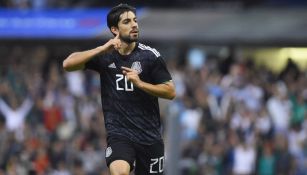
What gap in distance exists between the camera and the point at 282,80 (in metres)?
21.7

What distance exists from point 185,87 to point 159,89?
34.2 feet

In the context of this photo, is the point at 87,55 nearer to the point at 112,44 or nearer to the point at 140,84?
the point at 112,44

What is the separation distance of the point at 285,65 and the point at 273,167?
3944 millimetres

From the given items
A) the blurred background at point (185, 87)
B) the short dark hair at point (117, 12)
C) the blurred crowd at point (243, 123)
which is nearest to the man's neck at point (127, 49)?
the short dark hair at point (117, 12)

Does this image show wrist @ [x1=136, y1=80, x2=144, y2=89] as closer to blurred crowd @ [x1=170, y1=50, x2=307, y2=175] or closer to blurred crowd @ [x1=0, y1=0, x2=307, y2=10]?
blurred crowd @ [x1=170, y1=50, x2=307, y2=175]

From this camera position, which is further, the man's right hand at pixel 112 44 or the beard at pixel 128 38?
the beard at pixel 128 38

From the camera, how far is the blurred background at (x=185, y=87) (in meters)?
20.0

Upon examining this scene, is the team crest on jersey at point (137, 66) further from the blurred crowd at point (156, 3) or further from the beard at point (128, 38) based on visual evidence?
the blurred crowd at point (156, 3)

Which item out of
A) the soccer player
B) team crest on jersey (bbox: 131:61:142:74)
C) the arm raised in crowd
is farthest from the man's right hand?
team crest on jersey (bbox: 131:61:142:74)

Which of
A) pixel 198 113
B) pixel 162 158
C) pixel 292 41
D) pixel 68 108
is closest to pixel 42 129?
pixel 68 108

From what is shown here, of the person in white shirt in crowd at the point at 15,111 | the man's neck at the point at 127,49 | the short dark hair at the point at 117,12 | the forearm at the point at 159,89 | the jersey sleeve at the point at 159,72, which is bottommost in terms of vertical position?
the person in white shirt in crowd at the point at 15,111

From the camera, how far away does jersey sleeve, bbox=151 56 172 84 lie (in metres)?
11.5

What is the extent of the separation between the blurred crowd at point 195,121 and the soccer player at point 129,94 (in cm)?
669

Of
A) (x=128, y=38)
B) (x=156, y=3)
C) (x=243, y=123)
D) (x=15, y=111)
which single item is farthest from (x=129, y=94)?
(x=156, y=3)
